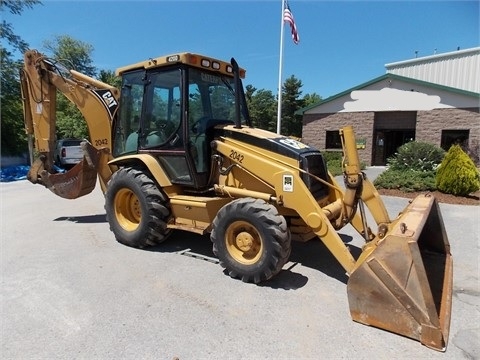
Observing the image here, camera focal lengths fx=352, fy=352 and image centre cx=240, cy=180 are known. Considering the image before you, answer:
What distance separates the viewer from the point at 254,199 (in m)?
4.13

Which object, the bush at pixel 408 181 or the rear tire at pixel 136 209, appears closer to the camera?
the rear tire at pixel 136 209

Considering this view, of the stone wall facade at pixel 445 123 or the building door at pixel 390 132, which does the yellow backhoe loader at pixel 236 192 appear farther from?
the building door at pixel 390 132

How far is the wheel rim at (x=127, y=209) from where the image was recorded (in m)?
5.39

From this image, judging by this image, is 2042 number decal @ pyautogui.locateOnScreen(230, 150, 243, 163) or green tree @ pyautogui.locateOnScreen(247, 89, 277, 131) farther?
green tree @ pyautogui.locateOnScreen(247, 89, 277, 131)

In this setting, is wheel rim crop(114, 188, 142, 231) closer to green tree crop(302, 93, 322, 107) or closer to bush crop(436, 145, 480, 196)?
bush crop(436, 145, 480, 196)

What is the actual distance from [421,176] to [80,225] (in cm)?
995

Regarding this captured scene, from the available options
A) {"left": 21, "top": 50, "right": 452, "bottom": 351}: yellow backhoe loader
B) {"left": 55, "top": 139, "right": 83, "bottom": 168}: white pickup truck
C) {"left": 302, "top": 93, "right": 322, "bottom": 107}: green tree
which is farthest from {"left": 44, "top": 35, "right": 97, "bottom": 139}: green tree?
{"left": 302, "top": 93, "right": 322, "bottom": 107}: green tree

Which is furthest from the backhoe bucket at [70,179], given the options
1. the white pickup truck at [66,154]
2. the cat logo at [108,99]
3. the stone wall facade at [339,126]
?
the stone wall facade at [339,126]

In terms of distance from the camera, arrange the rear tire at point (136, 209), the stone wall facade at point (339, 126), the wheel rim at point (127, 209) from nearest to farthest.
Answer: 1. the rear tire at point (136, 209)
2. the wheel rim at point (127, 209)
3. the stone wall facade at point (339, 126)

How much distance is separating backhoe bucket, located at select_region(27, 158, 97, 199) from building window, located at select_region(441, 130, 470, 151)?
1729cm

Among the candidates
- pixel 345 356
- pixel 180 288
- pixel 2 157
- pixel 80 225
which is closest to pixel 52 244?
pixel 80 225

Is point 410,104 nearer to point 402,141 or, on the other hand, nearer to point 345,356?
point 402,141

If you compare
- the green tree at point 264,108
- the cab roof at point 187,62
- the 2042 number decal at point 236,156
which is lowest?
the 2042 number decal at point 236,156

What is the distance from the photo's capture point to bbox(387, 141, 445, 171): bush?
12406 millimetres
